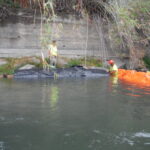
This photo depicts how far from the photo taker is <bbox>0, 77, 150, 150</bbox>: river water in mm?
5266

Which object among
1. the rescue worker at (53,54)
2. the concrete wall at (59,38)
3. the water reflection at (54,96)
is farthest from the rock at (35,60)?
the water reflection at (54,96)

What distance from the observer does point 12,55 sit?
14141mm

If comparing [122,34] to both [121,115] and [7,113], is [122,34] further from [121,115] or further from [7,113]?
[7,113]

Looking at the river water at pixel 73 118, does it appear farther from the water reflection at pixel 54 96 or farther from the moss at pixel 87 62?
the moss at pixel 87 62

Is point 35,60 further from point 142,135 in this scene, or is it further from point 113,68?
point 142,135

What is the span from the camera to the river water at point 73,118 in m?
5.27

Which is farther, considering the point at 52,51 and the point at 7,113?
the point at 52,51

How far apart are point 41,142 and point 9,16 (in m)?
9.85

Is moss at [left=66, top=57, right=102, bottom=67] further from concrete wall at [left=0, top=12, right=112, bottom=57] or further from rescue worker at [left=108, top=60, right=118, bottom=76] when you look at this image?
rescue worker at [left=108, top=60, right=118, bottom=76]

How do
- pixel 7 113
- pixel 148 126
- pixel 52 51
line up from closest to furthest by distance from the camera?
pixel 148 126, pixel 7 113, pixel 52 51

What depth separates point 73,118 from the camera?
6680mm

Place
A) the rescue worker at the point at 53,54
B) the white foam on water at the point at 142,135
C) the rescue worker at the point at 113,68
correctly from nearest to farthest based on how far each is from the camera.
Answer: the white foam on water at the point at 142,135 < the rescue worker at the point at 53,54 < the rescue worker at the point at 113,68

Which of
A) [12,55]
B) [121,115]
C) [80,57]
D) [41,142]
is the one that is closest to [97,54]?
[80,57]

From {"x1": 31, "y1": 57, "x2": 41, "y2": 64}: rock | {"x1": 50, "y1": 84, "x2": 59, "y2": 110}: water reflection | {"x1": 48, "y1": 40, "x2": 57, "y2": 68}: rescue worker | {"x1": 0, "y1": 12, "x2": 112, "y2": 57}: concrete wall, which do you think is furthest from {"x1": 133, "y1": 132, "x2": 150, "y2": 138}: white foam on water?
{"x1": 31, "y1": 57, "x2": 41, "y2": 64}: rock
